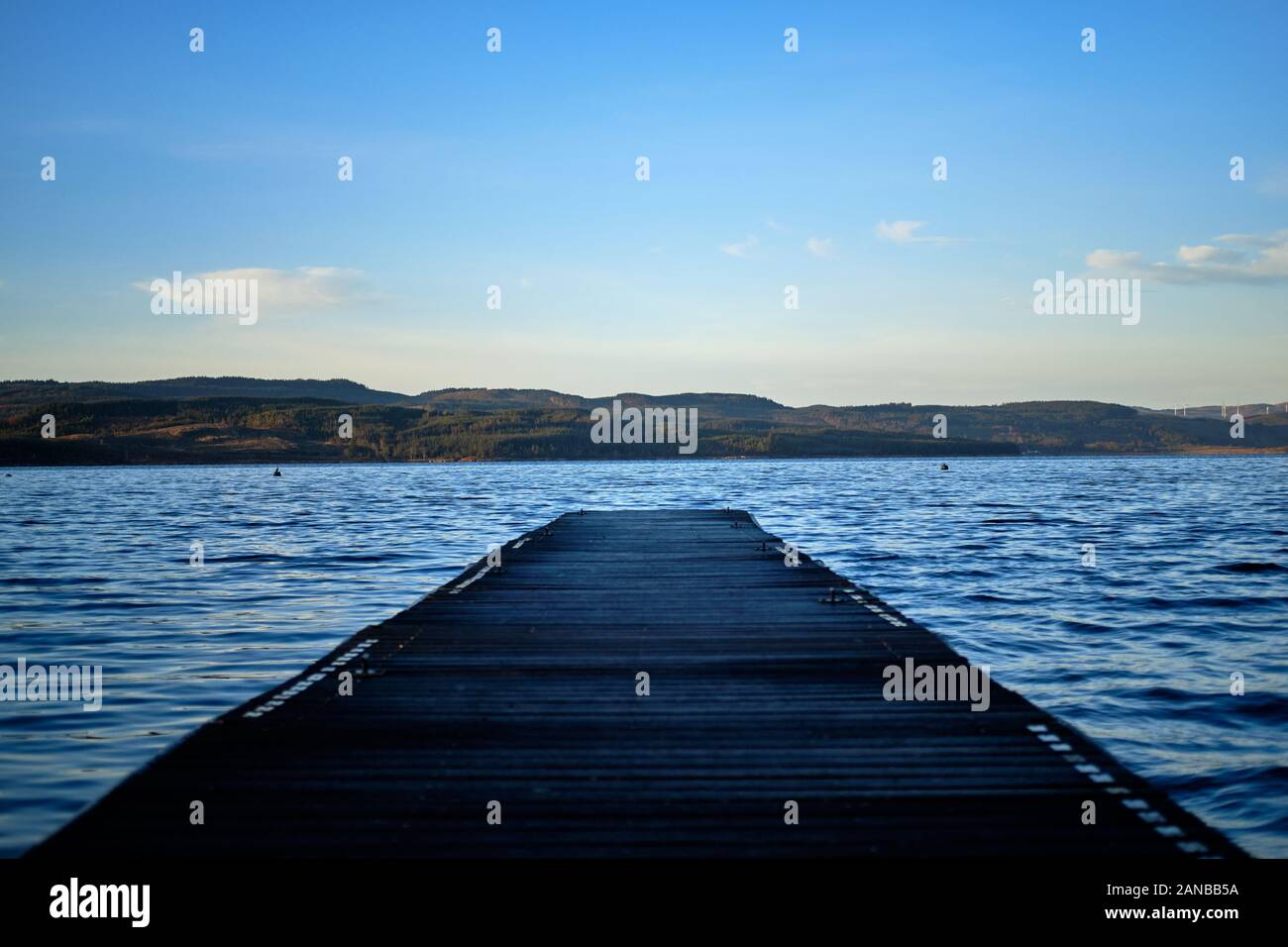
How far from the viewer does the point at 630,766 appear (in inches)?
298

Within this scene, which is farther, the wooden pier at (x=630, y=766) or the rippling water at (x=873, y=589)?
the rippling water at (x=873, y=589)

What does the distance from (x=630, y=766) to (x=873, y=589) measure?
17940 millimetres

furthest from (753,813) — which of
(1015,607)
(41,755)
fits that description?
(1015,607)

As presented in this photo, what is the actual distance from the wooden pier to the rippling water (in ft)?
7.68

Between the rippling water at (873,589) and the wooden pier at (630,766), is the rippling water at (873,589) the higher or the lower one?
the lower one

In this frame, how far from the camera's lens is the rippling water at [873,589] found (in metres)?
11.1

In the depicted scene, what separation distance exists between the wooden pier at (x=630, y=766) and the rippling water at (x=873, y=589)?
7.68 ft

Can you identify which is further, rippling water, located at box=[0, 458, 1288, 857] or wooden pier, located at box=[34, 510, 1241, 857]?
rippling water, located at box=[0, 458, 1288, 857]

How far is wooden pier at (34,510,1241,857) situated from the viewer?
6180mm

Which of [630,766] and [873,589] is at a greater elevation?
[630,766]

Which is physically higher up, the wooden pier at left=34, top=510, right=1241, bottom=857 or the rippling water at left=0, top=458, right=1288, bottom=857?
the wooden pier at left=34, top=510, right=1241, bottom=857

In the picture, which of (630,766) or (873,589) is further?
(873,589)

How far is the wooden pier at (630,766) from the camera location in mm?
6180
